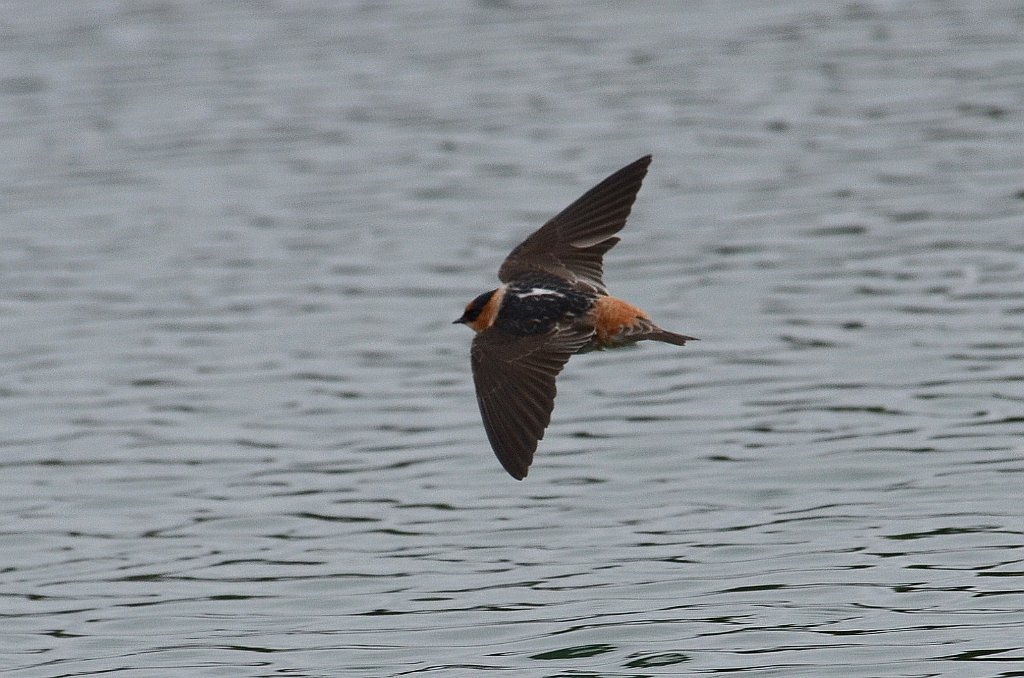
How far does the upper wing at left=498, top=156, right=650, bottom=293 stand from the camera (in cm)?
768

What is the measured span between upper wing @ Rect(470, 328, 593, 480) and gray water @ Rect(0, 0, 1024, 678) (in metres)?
0.75

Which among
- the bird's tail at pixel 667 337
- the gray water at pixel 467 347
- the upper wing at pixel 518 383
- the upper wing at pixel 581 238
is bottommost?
the gray water at pixel 467 347

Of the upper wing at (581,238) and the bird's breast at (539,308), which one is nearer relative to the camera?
the bird's breast at (539,308)

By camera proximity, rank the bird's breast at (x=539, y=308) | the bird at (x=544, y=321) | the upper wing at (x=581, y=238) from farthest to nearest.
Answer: the upper wing at (x=581, y=238) < the bird's breast at (x=539, y=308) < the bird at (x=544, y=321)

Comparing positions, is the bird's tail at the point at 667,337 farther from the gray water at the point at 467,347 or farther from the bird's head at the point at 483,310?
the gray water at the point at 467,347

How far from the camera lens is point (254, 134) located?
1656 cm

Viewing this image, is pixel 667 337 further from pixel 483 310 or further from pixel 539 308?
pixel 483 310

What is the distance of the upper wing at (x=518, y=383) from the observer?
673 centimetres

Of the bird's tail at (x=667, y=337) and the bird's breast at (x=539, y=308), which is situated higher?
the bird's breast at (x=539, y=308)

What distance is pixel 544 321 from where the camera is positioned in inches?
281

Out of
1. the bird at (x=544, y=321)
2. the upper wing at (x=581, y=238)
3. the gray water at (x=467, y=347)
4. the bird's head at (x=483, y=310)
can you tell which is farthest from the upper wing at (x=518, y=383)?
the gray water at (x=467, y=347)

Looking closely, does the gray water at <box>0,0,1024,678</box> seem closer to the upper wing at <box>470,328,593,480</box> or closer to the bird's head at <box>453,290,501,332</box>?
the upper wing at <box>470,328,593,480</box>

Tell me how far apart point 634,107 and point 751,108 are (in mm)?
1001

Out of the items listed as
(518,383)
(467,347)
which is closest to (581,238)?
(518,383)
